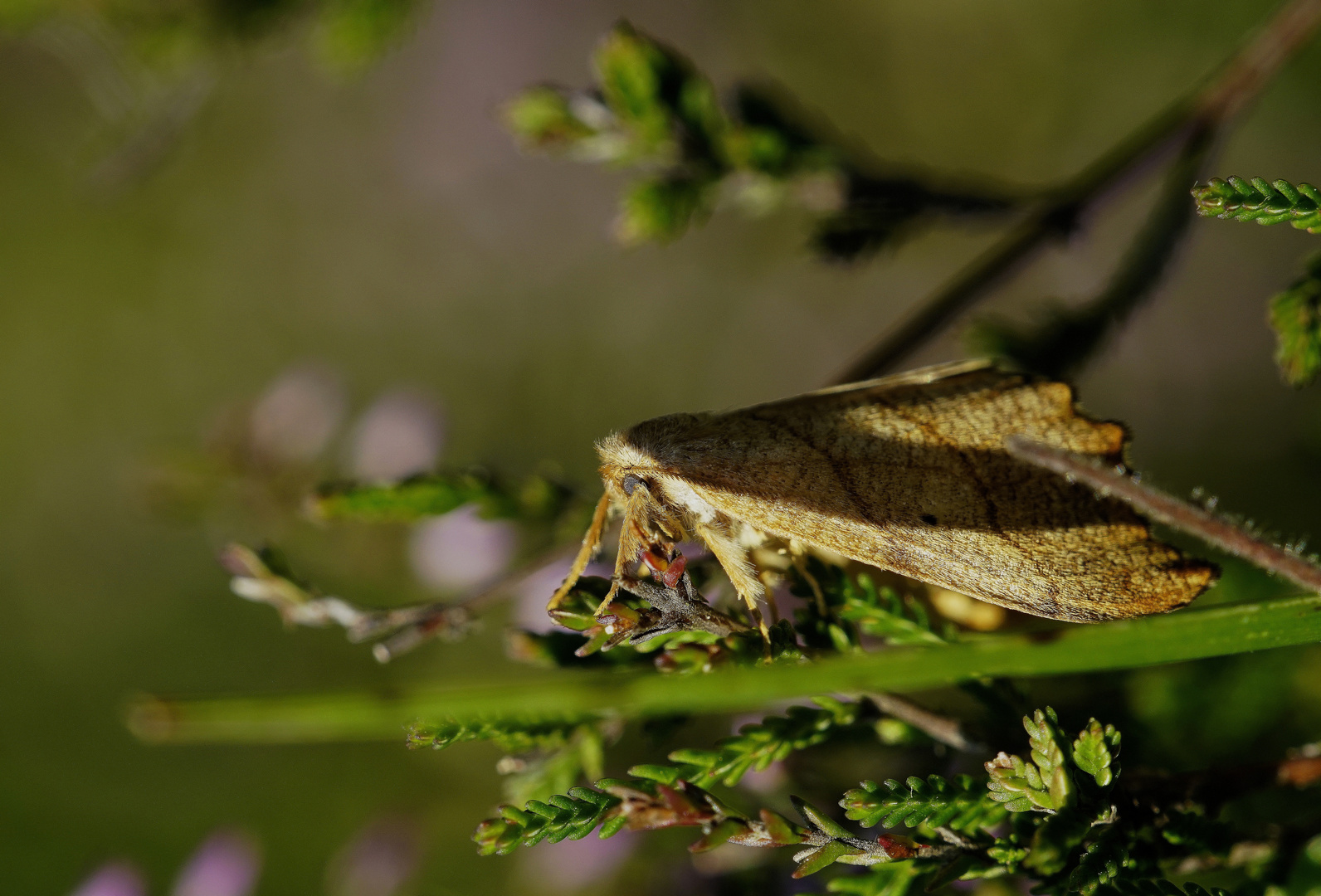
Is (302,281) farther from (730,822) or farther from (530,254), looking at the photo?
(730,822)

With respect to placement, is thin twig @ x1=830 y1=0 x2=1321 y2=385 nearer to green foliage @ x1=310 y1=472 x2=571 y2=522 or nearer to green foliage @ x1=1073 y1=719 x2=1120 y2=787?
green foliage @ x1=310 y1=472 x2=571 y2=522

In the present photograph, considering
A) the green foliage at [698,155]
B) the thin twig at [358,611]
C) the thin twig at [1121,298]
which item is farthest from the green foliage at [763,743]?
the green foliage at [698,155]

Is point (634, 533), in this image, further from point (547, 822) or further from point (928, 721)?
point (928, 721)

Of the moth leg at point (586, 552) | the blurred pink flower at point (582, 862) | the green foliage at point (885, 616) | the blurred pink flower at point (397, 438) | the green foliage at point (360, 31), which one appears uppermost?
the green foliage at point (360, 31)

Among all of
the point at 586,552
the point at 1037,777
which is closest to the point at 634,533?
the point at 586,552

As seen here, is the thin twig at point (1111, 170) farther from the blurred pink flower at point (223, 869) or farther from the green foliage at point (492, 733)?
the blurred pink flower at point (223, 869)

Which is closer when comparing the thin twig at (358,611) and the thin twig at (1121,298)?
the thin twig at (358,611)

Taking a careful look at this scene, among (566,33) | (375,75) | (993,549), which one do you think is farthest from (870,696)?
(375,75)
